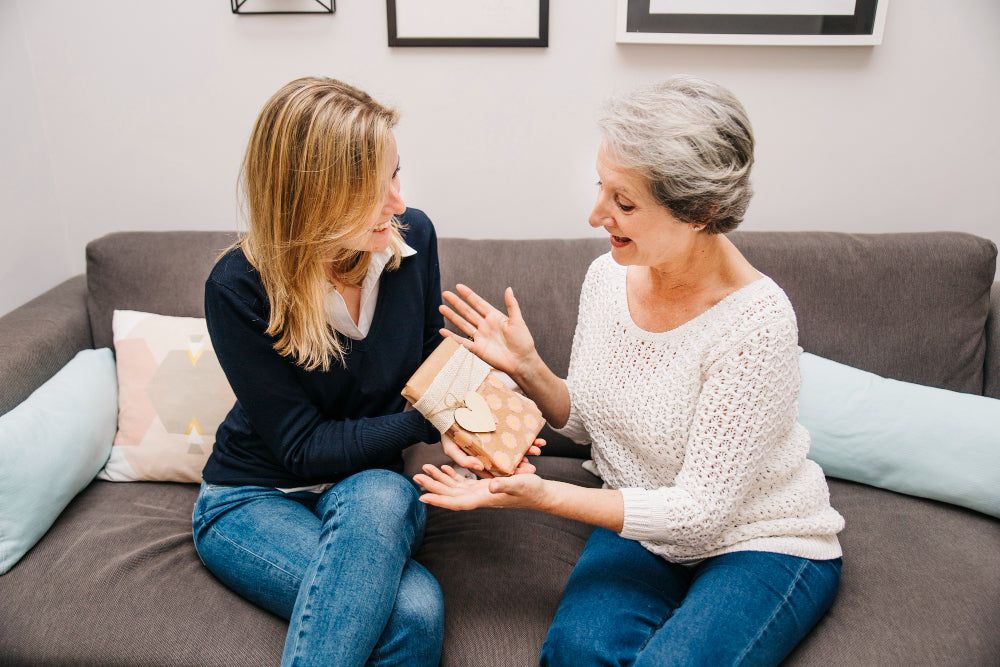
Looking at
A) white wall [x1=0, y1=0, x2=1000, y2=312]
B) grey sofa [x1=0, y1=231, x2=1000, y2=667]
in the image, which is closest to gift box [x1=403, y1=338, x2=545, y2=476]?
grey sofa [x1=0, y1=231, x2=1000, y2=667]

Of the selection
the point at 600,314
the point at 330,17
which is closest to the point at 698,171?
the point at 600,314

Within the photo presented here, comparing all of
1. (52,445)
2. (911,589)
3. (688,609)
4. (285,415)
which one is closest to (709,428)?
(688,609)

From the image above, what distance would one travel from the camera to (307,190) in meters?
1.10

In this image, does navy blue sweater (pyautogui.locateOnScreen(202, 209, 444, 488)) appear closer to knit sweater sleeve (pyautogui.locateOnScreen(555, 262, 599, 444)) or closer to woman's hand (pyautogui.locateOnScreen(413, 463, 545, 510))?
woman's hand (pyautogui.locateOnScreen(413, 463, 545, 510))

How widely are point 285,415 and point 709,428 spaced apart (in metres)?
0.75

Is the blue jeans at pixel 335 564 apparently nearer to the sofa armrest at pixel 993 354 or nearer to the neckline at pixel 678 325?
the neckline at pixel 678 325

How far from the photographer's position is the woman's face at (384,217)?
1.15 metres

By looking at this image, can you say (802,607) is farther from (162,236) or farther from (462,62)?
(162,236)

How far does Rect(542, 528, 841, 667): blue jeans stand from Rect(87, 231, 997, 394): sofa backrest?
0.59m

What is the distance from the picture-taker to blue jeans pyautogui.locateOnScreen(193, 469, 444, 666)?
1.02m

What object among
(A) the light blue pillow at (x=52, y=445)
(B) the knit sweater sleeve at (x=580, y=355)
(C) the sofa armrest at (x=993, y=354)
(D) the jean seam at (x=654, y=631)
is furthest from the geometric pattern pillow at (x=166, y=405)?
(C) the sofa armrest at (x=993, y=354)

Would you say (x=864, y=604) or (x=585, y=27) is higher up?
(x=585, y=27)

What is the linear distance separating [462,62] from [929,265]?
1.28 meters

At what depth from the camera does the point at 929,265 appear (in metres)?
1.59
